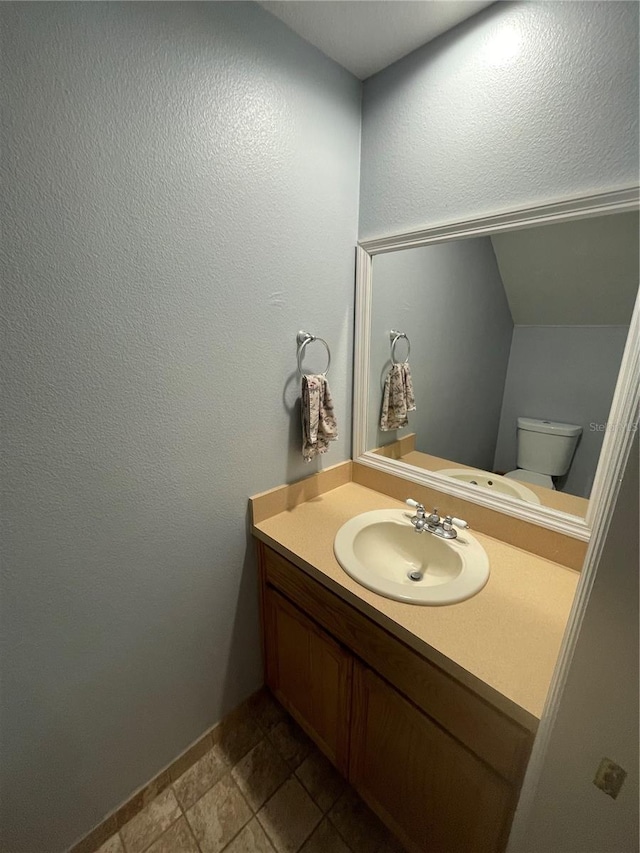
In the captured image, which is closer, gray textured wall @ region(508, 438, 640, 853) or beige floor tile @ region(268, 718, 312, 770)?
gray textured wall @ region(508, 438, 640, 853)

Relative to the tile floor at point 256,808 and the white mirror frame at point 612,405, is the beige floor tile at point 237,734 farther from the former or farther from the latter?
the white mirror frame at point 612,405

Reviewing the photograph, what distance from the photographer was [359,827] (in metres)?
1.06

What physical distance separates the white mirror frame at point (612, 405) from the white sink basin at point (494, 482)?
42 millimetres

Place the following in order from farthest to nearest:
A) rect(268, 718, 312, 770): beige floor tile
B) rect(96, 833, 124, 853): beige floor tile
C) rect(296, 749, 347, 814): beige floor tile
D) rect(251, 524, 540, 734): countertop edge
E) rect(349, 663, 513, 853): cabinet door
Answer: rect(268, 718, 312, 770): beige floor tile, rect(296, 749, 347, 814): beige floor tile, rect(96, 833, 124, 853): beige floor tile, rect(349, 663, 513, 853): cabinet door, rect(251, 524, 540, 734): countertop edge

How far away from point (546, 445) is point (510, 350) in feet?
1.08

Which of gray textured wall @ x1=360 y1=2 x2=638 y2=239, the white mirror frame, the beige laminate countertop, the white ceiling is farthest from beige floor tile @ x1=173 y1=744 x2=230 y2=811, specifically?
the white ceiling

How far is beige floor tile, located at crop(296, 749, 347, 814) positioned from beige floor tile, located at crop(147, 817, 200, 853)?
1.18 feet

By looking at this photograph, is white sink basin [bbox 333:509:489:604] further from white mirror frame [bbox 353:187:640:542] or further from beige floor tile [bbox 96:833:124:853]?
beige floor tile [bbox 96:833:124:853]

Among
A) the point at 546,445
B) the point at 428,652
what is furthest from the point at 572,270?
the point at 428,652

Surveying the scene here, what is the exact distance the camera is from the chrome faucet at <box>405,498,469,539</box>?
1.07 metres

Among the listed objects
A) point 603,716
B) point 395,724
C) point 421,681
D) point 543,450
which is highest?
point 543,450

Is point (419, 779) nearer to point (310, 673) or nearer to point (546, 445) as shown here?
point (310, 673)

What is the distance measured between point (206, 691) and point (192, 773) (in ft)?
0.90

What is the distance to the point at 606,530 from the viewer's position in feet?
1.44
